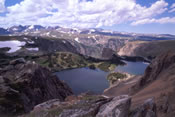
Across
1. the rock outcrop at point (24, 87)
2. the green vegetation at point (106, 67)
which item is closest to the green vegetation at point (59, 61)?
the green vegetation at point (106, 67)

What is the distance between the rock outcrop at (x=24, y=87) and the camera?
66.9 feet

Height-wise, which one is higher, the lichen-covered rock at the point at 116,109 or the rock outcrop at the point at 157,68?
the lichen-covered rock at the point at 116,109

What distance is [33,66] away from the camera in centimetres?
3619

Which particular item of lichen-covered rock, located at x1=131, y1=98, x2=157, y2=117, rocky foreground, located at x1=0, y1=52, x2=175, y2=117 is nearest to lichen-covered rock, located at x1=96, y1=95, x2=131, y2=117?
rocky foreground, located at x1=0, y1=52, x2=175, y2=117

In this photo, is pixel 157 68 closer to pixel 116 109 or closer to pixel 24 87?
pixel 24 87

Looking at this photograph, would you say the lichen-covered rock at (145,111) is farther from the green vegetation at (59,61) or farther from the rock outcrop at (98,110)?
the green vegetation at (59,61)

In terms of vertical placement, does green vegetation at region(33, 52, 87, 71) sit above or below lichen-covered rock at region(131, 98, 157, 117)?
below

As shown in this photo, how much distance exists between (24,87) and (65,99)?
1013 centimetres

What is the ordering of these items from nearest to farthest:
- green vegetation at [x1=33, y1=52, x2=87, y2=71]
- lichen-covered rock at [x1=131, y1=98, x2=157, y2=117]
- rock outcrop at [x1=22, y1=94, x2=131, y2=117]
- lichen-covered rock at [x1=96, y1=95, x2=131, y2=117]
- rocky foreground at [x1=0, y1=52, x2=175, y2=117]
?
lichen-covered rock at [x1=96, y1=95, x2=131, y2=117], rock outcrop at [x1=22, y1=94, x2=131, y2=117], lichen-covered rock at [x1=131, y1=98, x2=157, y2=117], rocky foreground at [x1=0, y1=52, x2=175, y2=117], green vegetation at [x1=33, y1=52, x2=87, y2=71]

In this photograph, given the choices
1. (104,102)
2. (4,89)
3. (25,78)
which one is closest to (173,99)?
(104,102)

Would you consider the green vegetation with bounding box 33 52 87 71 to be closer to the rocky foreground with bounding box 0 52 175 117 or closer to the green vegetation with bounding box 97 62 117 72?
the green vegetation with bounding box 97 62 117 72

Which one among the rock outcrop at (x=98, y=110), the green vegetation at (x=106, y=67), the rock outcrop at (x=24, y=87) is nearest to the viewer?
the rock outcrop at (x=98, y=110)

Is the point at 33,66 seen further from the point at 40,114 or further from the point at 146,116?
the point at 146,116

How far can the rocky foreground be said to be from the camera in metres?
11.6
